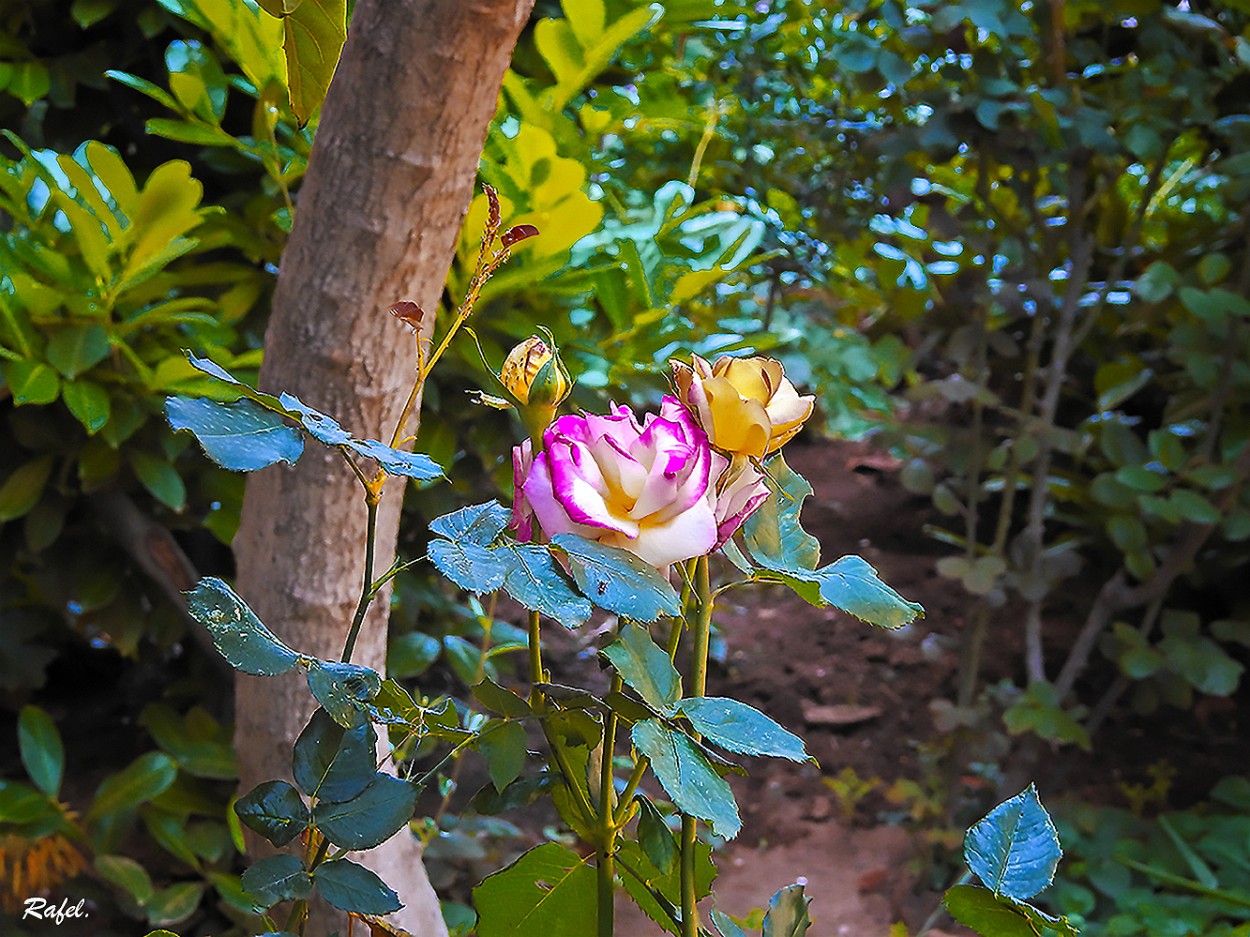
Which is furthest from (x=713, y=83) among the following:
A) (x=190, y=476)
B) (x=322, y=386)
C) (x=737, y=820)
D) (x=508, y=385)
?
(x=737, y=820)

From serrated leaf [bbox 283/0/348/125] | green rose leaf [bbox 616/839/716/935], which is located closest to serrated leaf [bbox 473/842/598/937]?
green rose leaf [bbox 616/839/716/935]

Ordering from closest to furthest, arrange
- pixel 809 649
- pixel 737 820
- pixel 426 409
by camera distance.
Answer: pixel 737 820, pixel 426 409, pixel 809 649

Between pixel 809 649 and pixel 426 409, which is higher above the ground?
pixel 426 409

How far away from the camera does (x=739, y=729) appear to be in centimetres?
40

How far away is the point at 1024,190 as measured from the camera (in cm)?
158

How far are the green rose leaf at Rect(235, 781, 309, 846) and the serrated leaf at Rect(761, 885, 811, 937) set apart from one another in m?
0.22

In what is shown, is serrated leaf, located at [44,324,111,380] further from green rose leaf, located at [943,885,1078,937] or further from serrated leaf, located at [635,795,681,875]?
green rose leaf, located at [943,885,1078,937]

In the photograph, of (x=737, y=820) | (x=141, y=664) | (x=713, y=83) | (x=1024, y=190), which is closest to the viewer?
(x=737, y=820)

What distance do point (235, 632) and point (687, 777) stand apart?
175 millimetres

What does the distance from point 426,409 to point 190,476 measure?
292mm

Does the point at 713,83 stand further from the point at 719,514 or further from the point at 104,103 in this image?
the point at 719,514

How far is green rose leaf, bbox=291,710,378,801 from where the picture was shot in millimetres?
442

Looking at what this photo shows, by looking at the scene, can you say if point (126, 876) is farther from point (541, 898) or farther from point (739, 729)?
point (739, 729)

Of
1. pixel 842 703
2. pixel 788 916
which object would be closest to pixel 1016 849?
pixel 788 916
